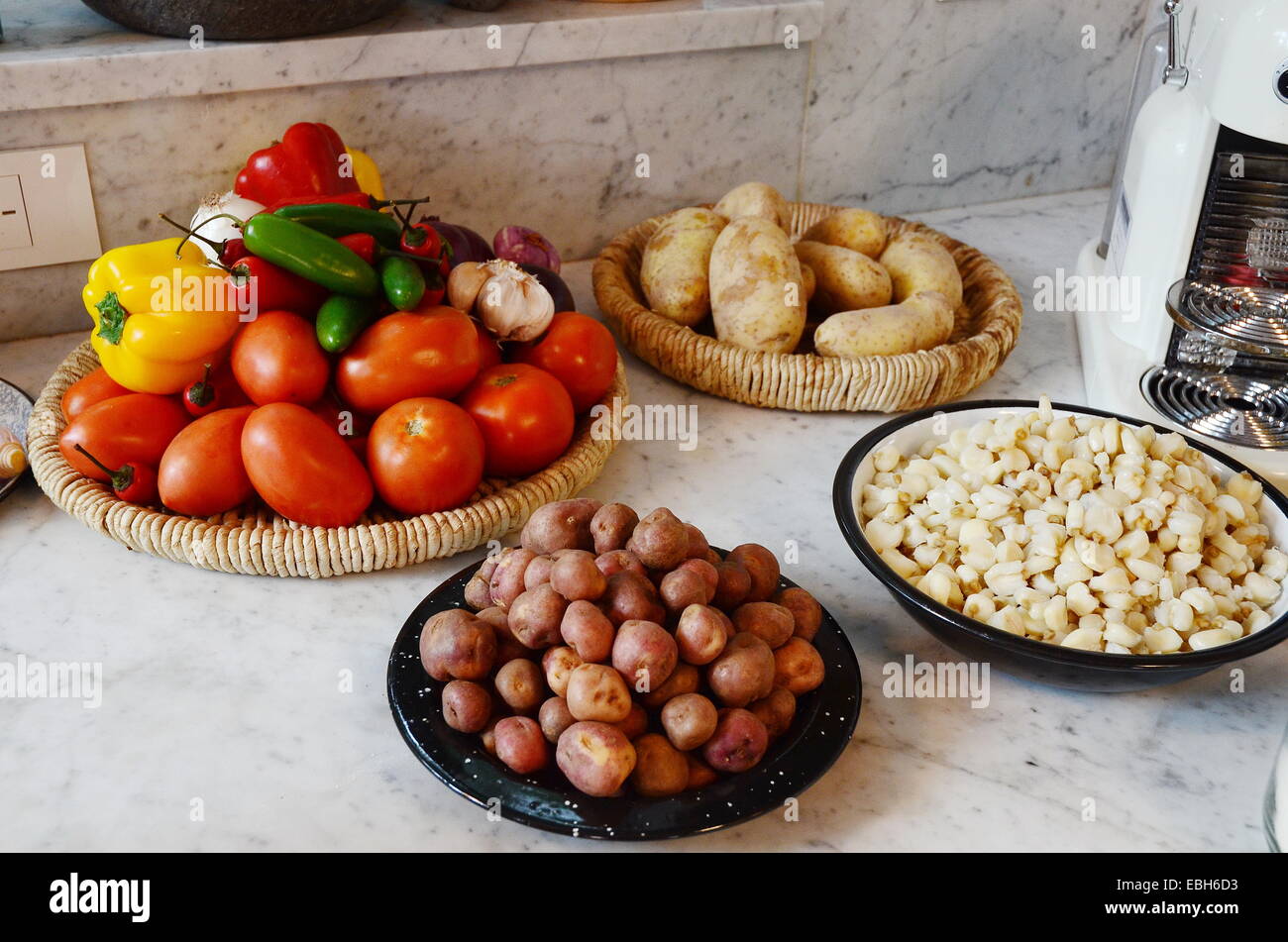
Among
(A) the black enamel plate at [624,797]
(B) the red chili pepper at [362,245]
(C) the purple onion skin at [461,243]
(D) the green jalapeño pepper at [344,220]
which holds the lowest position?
(A) the black enamel plate at [624,797]

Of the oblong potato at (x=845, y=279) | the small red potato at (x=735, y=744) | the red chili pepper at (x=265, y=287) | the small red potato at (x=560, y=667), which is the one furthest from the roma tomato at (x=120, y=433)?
the oblong potato at (x=845, y=279)

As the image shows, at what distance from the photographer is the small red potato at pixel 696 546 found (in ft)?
2.81

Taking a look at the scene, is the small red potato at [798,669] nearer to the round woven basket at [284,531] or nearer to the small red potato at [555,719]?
the small red potato at [555,719]

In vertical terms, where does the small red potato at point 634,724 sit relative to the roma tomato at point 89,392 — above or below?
below

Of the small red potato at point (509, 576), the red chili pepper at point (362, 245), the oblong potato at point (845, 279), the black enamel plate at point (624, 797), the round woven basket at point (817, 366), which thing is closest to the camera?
the black enamel plate at point (624, 797)

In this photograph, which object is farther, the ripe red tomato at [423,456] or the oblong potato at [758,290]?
the oblong potato at [758,290]

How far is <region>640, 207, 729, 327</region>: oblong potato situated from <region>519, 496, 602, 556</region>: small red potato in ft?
1.57

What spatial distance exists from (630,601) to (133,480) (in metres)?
0.48

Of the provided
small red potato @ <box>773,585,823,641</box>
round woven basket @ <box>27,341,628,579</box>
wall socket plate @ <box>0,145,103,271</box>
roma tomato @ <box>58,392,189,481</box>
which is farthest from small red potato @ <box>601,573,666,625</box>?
wall socket plate @ <box>0,145,103,271</box>

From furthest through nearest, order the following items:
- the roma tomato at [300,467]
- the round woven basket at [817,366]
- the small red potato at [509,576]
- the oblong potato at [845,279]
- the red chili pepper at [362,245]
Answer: the oblong potato at [845,279]
the round woven basket at [817,366]
the red chili pepper at [362,245]
the roma tomato at [300,467]
the small red potato at [509,576]

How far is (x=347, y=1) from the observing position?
50.1 inches

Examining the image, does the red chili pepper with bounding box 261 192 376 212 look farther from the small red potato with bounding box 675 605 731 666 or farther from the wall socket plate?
the small red potato with bounding box 675 605 731 666

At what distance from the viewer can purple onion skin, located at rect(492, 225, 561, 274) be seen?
4.27 feet

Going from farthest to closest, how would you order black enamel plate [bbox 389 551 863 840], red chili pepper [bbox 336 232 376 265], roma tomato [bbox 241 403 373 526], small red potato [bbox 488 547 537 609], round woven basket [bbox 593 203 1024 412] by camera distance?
round woven basket [bbox 593 203 1024 412] → red chili pepper [bbox 336 232 376 265] → roma tomato [bbox 241 403 373 526] → small red potato [bbox 488 547 537 609] → black enamel plate [bbox 389 551 863 840]
